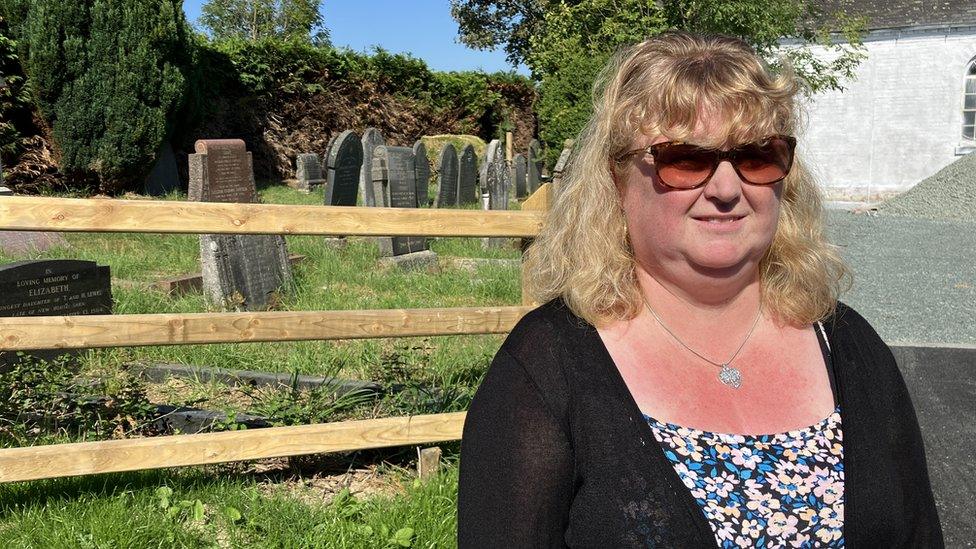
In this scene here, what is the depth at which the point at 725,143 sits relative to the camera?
1593 mm

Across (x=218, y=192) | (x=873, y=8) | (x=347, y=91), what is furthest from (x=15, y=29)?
(x=873, y=8)

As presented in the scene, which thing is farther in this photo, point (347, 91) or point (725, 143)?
point (347, 91)

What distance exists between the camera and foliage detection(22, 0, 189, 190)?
43.4ft

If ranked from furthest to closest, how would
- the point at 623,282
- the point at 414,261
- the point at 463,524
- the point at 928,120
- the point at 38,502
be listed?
1. the point at 928,120
2. the point at 414,261
3. the point at 38,502
4. the point at 623,282
5. the point at 463,524

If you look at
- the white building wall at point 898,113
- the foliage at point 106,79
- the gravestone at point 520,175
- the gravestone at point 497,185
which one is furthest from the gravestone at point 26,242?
the white building wall at point 898,113

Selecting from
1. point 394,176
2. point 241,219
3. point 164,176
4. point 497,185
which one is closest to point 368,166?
point 394,176

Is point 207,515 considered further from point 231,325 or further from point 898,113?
point 898,113

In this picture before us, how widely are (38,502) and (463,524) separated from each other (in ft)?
7.89

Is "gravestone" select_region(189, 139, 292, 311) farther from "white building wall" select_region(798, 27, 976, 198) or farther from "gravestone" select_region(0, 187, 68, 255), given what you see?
"white building wall" select_region(798, 27, 976, 198)

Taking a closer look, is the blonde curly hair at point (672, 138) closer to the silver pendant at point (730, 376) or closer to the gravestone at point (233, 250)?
the silver pendant at point (730, 376)

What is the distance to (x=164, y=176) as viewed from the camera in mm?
16562

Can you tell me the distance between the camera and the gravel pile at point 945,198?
1691cm

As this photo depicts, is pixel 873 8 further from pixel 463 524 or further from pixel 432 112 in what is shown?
pixel 463 524

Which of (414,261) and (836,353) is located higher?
(836,353)
